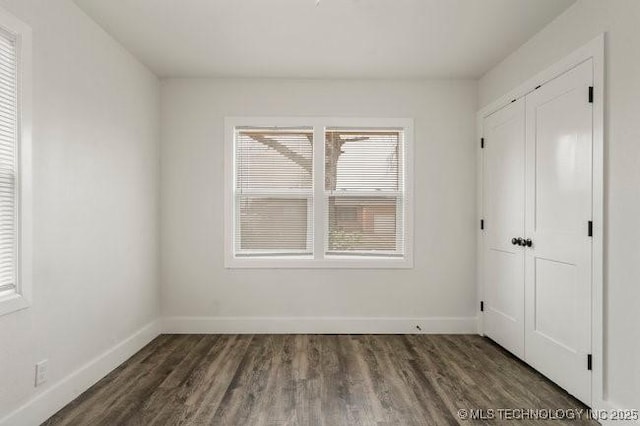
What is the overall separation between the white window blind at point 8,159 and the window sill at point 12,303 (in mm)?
40

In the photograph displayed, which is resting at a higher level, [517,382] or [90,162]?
[90,162]

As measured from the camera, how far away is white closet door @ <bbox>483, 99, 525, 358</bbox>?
326 centimetres

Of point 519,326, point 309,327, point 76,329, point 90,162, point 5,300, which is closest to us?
point 5,300

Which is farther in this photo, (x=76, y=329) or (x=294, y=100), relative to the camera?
(x=294, y=100)

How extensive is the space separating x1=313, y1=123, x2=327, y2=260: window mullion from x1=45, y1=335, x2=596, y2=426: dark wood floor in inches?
37.9

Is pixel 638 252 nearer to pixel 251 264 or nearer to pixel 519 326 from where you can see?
pixel 519 326

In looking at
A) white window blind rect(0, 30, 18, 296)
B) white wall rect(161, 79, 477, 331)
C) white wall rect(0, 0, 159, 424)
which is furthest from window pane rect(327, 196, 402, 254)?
white window blind rect(0, 30, 18, 296)

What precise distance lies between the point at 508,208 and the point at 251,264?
2579 mm

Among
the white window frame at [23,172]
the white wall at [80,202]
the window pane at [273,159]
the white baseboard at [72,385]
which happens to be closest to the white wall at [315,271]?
the window pane at [273,159]

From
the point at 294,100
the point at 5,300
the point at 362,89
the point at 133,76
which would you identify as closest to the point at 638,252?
the point at 362,89

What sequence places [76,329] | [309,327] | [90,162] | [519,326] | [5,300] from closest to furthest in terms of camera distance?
[5,300]
[76,329]
[90,162]
[519,326]
[309,327]

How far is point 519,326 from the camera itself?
327 cm

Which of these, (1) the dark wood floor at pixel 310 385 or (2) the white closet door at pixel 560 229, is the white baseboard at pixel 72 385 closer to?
(1) the dark wood floor at pixel 310 385

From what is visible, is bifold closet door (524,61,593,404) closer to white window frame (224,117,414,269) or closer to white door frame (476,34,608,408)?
white door frame (476,34,608,408)
